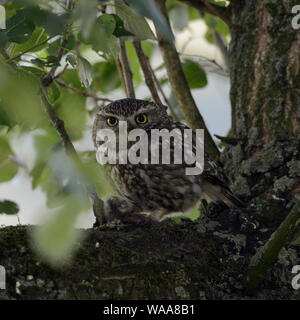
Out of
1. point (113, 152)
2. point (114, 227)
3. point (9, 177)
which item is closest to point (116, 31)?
point (9, 177)

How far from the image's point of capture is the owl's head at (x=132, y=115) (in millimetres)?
2896

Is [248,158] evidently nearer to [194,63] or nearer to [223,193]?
[223,193]

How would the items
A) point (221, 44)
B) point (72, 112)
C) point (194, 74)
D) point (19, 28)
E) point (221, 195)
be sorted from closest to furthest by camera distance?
point (19, 28) → point (221, 195) → point (72, 112) → point (194, 74) → point (221, 44)

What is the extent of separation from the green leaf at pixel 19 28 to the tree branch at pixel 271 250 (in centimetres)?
103

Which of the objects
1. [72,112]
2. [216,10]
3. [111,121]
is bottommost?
[111,121]

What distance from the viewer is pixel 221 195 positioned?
2.61m

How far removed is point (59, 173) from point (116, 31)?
110 centimetres

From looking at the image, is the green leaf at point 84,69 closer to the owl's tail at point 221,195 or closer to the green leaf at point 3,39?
the green leaf at point 3,39

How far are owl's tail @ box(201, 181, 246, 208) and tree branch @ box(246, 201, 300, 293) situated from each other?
0.73m

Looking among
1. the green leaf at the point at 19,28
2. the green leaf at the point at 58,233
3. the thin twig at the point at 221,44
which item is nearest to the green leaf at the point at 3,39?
the green leaf at the point at 19,28

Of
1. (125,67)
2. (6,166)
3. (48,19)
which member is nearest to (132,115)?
(125,67)

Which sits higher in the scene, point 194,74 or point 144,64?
point 144,64

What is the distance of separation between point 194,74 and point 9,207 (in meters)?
1.84

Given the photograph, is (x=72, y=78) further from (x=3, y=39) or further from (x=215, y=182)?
(x=3, y=39)
